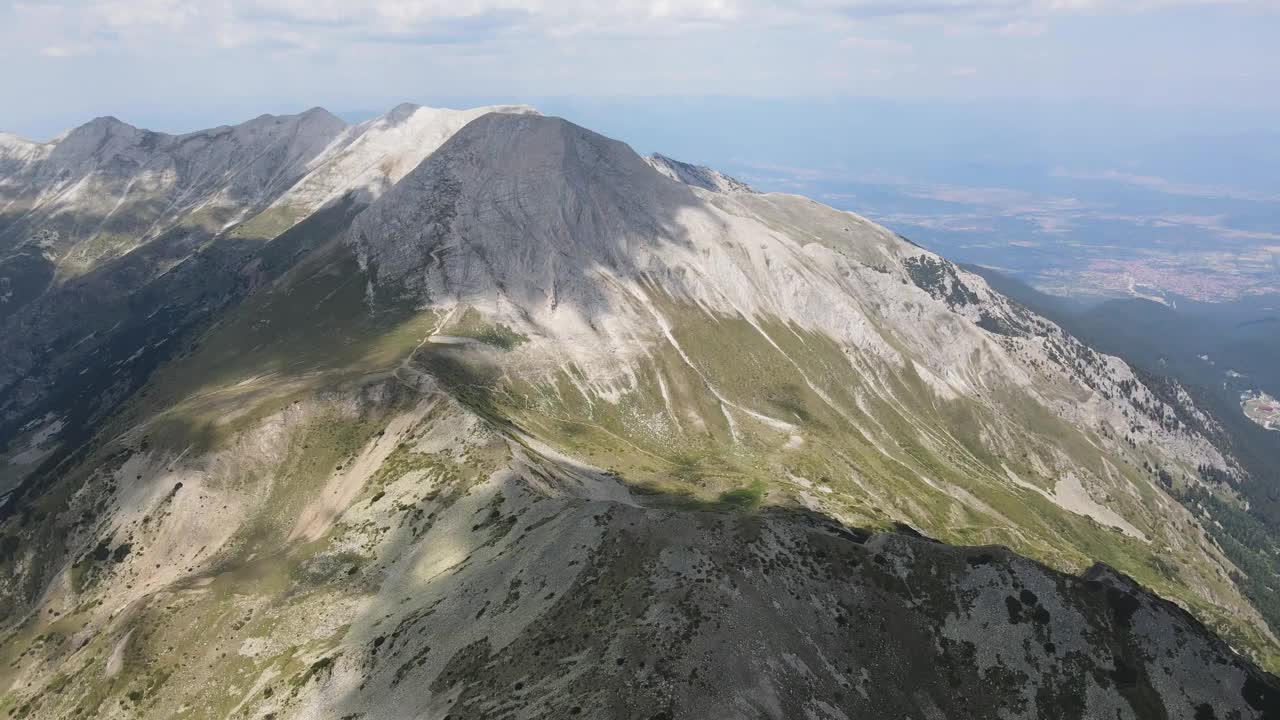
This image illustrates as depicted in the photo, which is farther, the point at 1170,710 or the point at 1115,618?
the point at 1115,618

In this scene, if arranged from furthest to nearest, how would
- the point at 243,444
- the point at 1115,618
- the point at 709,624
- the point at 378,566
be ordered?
the point at 243,444
the point at 378,566
the point at 1115,618
the point at 709,624

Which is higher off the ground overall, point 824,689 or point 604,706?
point 604,706

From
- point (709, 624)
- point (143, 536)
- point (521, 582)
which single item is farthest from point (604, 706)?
point (143, 536)

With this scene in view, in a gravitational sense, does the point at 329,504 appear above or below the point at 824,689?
Answer: below

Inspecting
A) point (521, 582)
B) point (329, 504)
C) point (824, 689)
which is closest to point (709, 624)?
point (824, 689)

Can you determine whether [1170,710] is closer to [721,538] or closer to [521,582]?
[721,538]

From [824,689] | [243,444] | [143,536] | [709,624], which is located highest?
[709,624]

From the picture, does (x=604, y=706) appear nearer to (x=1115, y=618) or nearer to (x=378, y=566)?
(x=1115, y=618)

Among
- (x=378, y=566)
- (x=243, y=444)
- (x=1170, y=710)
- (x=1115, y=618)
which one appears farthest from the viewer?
(x=243, y=444)

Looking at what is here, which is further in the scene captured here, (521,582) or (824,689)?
(521,582)
